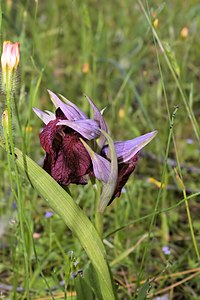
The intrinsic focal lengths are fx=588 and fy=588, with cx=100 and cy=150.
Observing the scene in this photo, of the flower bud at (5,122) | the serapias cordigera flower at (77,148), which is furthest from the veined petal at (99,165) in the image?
the flower bud at (5,122)

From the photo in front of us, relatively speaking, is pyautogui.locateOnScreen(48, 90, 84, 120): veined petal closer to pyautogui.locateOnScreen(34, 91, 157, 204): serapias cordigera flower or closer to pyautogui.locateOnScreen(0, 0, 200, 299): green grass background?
pyautogui.locateOnScreen(34, 91, 157, 204): serapias cordigera flower

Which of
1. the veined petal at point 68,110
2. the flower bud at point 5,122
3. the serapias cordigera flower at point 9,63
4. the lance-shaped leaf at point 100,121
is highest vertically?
the serapias cordigera flower at point 9,63

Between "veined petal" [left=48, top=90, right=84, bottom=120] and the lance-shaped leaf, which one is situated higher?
"veined petal" [left=48, top=90, right=84, bottom=120]

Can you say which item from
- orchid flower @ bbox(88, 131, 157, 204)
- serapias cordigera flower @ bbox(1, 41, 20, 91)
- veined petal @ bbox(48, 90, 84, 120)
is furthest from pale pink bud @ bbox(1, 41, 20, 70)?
orchid flower @ bbox(88, 131, 157, 204)

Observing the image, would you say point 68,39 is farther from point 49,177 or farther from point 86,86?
point 49,177

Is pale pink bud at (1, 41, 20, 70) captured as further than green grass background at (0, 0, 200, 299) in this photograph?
No

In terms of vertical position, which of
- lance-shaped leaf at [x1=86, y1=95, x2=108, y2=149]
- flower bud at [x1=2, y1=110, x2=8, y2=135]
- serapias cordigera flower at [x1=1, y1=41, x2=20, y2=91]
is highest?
serapias cordigera flower at [x1=1, y1=41, x2=20, y2=91]

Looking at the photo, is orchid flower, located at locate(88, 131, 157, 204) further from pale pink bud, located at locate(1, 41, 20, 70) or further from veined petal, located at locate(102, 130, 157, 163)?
pale pink bud, located at locate(1, 41, 20, 70)

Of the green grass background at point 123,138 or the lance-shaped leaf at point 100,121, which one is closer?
the lance-shaped leaf at point 100,121

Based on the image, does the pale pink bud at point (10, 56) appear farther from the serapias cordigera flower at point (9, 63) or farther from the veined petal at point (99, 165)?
the veined petal at point (99, 165)
